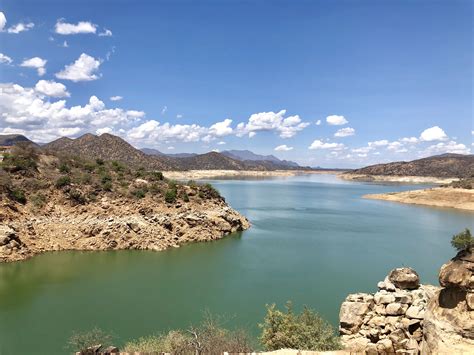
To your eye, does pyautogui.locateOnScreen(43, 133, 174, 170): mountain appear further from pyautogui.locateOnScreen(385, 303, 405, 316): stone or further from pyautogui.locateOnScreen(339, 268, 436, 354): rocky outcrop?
pyautogui.locateOnScreen(385, 303, 405, 316): stone

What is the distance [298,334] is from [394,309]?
4225 millimetres

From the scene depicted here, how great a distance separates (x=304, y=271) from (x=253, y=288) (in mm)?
5420

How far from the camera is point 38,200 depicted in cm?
3322

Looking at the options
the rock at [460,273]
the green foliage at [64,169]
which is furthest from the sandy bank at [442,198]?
the green foliage at [64,169]

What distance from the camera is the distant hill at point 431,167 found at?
150m

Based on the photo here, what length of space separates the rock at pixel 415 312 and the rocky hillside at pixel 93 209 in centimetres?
2232

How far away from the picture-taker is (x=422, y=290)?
16.2 metres

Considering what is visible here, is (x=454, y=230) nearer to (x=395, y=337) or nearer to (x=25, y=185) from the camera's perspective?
(x=395, y=337)

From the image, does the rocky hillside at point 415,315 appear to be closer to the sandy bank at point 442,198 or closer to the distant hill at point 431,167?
the sandy bank at point 442,198

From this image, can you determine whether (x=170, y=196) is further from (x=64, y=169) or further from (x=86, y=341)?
(x=86, y=341)

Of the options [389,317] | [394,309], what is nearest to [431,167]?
[394,309]

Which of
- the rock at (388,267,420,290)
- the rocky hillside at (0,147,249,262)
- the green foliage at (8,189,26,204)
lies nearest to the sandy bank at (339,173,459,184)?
the rocky hillside at (0,147,249,262)

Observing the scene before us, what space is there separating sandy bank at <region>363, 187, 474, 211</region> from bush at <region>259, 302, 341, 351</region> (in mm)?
62372

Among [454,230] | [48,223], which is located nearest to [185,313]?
A: [48,223]
